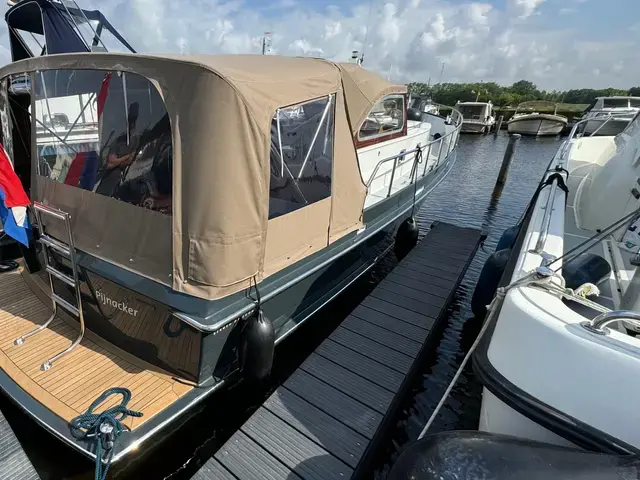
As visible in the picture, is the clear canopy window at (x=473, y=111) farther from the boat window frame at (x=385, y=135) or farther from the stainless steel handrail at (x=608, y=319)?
the stainless steel handrail at (x=608, y=319)

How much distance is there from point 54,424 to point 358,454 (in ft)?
6.55

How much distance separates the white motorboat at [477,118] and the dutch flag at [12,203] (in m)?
27.6

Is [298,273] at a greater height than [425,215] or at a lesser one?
greater

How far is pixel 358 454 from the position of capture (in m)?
2.67

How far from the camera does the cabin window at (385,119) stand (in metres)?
5.23

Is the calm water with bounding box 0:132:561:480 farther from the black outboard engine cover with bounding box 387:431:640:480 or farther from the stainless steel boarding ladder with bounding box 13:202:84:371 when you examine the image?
the black outboard engine cover with bounding box 387:431:640:480

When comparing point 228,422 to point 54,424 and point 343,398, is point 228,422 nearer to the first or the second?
point 343,398

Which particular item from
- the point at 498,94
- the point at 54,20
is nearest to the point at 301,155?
the point at 54,20

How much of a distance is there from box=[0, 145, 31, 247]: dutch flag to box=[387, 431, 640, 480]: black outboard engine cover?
3.27 metres

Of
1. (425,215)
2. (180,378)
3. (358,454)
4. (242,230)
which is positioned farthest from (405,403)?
(425,215)

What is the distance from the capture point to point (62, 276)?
2967mm

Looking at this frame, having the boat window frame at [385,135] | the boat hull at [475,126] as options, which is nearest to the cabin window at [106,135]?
the boat window frame at [385,135]

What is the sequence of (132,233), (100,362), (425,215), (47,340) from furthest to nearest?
1. (425,215)
2. (47,340)
3. (100,362)
4. (132,233)

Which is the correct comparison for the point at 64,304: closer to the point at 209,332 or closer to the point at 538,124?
the point at 209,332
